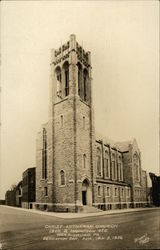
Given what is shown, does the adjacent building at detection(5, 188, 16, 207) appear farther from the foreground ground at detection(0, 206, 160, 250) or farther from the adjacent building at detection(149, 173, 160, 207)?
the adjacent building at detection(149, 173, 160, 207)

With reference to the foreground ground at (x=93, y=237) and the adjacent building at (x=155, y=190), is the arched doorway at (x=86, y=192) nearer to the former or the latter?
the adjacent building at (x=155, y=190)

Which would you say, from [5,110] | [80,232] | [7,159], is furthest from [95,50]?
[80,232]

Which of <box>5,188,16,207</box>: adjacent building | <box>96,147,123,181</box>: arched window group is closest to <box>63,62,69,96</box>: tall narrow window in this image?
<box>96,147,123,181</box>: arched window group

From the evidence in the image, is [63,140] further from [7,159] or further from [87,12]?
[87,12]

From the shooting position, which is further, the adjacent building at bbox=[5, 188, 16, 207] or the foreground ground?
the adjacent building at bbox=[5, 188, 16, 207]

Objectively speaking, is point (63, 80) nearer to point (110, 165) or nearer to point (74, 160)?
point (74, 160)

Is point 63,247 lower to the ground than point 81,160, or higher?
lower

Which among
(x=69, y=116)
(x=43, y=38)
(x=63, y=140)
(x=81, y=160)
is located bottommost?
(x=81, y=160)

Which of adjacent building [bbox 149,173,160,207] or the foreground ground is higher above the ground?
adjacent building [bbox 149,173,160,207]

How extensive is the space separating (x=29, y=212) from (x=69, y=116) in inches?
→ 167

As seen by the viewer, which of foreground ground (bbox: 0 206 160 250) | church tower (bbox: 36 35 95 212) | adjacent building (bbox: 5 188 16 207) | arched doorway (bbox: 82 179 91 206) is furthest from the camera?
arched doorway (bbox: 82 179 91 206)

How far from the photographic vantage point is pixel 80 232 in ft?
12.8

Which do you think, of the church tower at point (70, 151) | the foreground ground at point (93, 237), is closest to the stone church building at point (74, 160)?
the church tower at point (70, 151)

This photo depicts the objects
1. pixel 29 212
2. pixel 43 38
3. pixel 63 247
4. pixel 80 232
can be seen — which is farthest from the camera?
pixel 29 212
